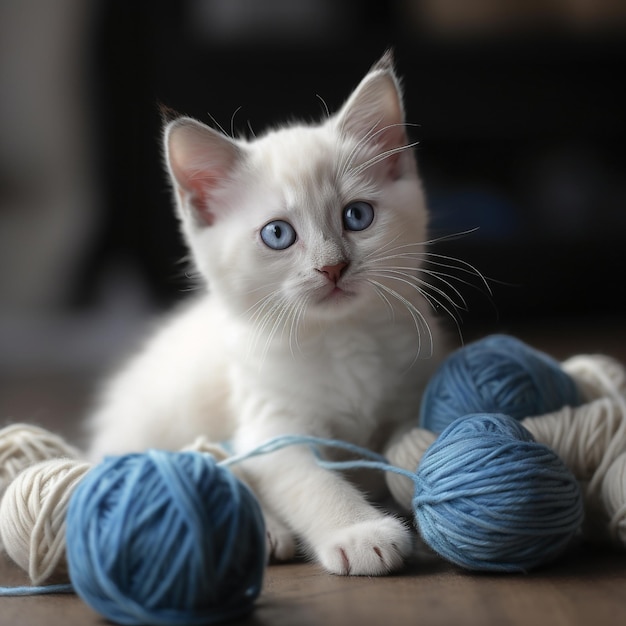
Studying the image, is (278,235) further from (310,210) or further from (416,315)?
(416,315)

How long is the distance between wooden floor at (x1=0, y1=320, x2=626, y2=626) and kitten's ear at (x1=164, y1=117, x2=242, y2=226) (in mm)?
665

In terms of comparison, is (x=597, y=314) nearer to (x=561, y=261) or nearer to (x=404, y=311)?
(x=561, y=261)

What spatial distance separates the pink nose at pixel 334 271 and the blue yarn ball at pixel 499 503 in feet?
1.08

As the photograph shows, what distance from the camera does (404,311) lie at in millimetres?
1663

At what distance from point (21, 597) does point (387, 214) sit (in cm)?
81

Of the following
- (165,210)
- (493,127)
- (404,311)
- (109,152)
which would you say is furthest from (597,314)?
(404,311)

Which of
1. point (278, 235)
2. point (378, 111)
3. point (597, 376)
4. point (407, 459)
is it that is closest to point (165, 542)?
point (407, 459)

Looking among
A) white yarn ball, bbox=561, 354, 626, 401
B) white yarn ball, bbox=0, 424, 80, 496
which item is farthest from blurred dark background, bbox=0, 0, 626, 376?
white yarn ball, bbox=0, 424, 80, 496

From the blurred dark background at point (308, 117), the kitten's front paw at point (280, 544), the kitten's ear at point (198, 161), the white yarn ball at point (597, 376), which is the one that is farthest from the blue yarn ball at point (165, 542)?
the blurred dark background at point (308, 117)

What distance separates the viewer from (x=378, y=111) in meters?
1.63

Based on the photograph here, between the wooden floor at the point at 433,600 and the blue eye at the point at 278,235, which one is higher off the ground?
the blue eye at the point at 278,235

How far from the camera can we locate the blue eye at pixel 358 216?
1.50 meters

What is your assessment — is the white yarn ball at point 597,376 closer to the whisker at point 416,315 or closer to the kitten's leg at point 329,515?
the whisker at point 416,315

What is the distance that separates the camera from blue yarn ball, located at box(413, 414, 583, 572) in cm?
120
